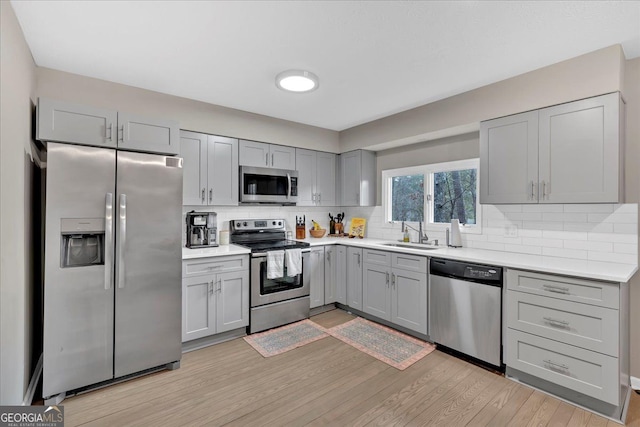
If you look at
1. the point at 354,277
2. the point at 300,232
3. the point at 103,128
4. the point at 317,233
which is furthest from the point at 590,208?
the point at 103,128

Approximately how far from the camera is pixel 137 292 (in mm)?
2418

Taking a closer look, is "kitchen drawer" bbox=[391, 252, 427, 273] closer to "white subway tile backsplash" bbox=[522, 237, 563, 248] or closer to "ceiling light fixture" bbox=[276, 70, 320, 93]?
"white subway tile backsplash" bbox=[522, 237, 563, 248]

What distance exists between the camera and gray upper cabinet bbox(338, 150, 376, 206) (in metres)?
4.37

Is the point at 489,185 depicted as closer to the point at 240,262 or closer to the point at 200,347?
the point at 240,262

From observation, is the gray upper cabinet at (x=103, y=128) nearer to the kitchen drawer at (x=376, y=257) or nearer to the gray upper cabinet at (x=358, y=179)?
the kitchen drawer at (x=376, y=257)

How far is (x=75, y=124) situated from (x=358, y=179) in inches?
126

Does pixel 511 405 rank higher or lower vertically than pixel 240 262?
lower

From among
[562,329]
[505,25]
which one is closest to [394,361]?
[562,329]

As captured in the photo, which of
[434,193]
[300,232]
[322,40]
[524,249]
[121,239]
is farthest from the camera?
[300,232]

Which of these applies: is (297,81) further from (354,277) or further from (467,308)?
(467,308)

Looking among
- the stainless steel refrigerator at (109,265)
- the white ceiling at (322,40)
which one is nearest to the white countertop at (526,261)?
the stainless steel refrigerator at (109,265)

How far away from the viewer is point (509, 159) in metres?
2.74

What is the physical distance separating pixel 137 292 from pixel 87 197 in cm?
81

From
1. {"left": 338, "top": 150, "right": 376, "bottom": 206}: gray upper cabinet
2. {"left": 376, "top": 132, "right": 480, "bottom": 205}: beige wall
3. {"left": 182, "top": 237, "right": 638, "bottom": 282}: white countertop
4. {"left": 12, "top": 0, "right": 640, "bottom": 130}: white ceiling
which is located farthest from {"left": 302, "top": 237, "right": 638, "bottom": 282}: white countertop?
{"left": 12, "top": 0, "right": 640, "bottom": 130}: white ceiling
